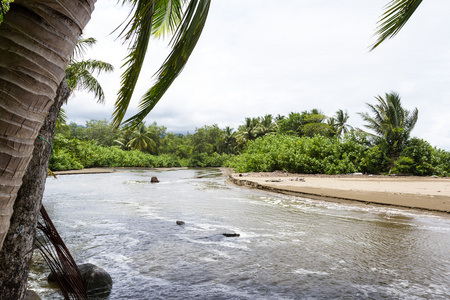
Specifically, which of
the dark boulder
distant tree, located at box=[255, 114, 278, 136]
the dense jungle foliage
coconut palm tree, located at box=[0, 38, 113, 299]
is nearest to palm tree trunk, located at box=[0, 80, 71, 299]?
coconut palm tree, located at box=[0, 38, 113, 299]

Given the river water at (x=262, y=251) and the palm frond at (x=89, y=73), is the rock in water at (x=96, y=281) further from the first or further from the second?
the palm frond at (x=89, y=73)

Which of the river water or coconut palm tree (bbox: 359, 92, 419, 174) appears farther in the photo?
coconut palm tree (bbox: 359, 92, 419, 174)

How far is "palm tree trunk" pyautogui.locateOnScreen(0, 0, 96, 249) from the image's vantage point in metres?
0.98

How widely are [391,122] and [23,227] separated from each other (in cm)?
2337

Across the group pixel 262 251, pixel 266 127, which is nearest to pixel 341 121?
pixel 266 127

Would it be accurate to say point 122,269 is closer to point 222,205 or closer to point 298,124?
point 222,205

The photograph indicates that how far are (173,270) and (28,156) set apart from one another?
336 centimetres

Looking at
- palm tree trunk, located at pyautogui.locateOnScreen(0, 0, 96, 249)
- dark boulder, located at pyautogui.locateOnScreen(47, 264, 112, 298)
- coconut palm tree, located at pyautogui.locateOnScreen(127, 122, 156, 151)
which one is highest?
coconut palm tree, located at pyautogui.locateOnScreen(127, 122, 156, 151)

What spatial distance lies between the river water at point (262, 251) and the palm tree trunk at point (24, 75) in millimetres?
2724

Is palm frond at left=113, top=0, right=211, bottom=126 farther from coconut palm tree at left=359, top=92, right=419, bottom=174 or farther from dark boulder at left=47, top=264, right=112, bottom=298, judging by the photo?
coconut palm tree at left=359, top=92, right=419, bottom=174

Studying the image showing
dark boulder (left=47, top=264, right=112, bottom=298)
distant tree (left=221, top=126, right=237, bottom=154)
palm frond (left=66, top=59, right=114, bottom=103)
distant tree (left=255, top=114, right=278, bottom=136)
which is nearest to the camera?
dark boulder (left=47, top=264, right=112, bottom=298)

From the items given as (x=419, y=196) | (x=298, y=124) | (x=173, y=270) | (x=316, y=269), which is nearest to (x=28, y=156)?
(x=173, y=270)

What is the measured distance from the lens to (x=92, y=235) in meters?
5.78

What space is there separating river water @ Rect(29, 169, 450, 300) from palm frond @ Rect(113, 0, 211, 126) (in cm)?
210
